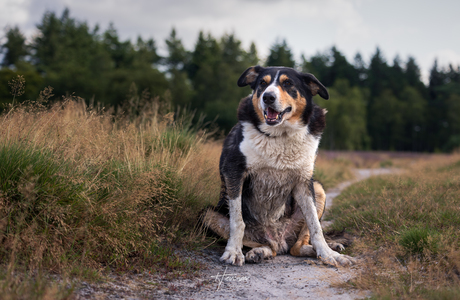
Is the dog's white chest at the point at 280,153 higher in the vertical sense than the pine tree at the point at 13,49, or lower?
lower

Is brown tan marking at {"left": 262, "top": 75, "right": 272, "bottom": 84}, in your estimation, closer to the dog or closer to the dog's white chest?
the dog

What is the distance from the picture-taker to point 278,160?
3.87 metres

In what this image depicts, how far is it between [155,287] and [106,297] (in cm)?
47

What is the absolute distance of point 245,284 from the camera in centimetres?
319

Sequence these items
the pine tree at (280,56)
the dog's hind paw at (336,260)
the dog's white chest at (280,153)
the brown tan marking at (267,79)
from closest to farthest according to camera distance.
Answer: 1. the dog's hind paw at (336,260)
2. the dog's white chest at (280,153)
3. the brown tan marking at (267,79)
4. the pine tree at (280,56)

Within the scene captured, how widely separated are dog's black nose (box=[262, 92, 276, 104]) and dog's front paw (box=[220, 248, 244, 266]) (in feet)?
5.57

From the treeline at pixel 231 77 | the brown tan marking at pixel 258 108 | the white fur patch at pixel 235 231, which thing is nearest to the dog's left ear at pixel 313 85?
the brown tan marking at pixel 258 108

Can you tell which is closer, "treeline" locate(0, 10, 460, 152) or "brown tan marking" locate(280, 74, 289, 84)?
"brown tan marking" locate(280, 74, 289, 84)

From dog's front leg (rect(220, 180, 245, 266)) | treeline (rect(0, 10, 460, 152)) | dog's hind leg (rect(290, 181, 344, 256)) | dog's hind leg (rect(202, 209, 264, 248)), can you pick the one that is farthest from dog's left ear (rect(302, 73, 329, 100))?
treeline (rect(0, 10, 460, 152))

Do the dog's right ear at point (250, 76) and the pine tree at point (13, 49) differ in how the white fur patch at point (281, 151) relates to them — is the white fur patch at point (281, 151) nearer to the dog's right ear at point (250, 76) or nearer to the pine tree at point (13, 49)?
the dog's right ear at point (250, 76)

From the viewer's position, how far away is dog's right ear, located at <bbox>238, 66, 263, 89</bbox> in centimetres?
430

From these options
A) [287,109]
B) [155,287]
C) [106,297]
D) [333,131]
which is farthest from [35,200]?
[333,131]

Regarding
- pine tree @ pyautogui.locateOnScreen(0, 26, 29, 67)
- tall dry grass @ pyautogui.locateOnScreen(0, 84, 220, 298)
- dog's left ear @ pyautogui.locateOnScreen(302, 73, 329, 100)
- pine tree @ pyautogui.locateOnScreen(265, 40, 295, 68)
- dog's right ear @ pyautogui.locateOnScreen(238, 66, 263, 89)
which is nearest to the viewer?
tall dry grass @ pyautogui.locateOnScreen(0, 84, 220, 298)

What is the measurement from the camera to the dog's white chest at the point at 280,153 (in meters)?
3.86
